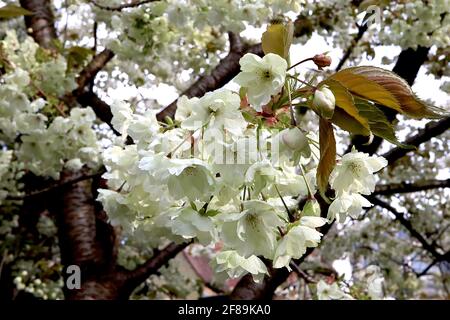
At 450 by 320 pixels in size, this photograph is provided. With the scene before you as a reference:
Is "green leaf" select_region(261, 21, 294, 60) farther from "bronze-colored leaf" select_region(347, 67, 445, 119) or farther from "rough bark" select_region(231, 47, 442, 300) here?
"rough bark" select_region(231, 47, 442, 300)

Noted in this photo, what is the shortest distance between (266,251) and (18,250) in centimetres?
445

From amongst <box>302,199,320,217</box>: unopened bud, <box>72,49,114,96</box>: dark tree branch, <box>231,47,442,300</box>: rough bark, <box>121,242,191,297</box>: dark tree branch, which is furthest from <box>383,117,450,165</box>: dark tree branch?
<box>72,49,114,96</box>: dark tree branch

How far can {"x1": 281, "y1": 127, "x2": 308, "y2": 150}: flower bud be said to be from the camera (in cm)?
87

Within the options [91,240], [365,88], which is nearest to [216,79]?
[91,240]

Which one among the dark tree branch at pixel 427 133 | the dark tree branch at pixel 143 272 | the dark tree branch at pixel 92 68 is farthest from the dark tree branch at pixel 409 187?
the dark tree branch at pixel 92 68

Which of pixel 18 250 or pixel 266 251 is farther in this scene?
pixel 18 250

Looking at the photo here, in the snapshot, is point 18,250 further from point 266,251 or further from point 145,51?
point 266,251

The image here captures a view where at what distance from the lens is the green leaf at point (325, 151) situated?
2.81 feet

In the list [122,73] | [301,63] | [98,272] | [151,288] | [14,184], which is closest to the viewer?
[301,63]

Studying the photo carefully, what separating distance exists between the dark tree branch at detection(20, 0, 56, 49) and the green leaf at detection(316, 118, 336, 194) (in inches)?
135

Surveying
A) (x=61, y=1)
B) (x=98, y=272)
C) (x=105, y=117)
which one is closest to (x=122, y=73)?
(x=105, y=117)

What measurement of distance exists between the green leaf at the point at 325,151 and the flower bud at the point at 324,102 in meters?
0.03
